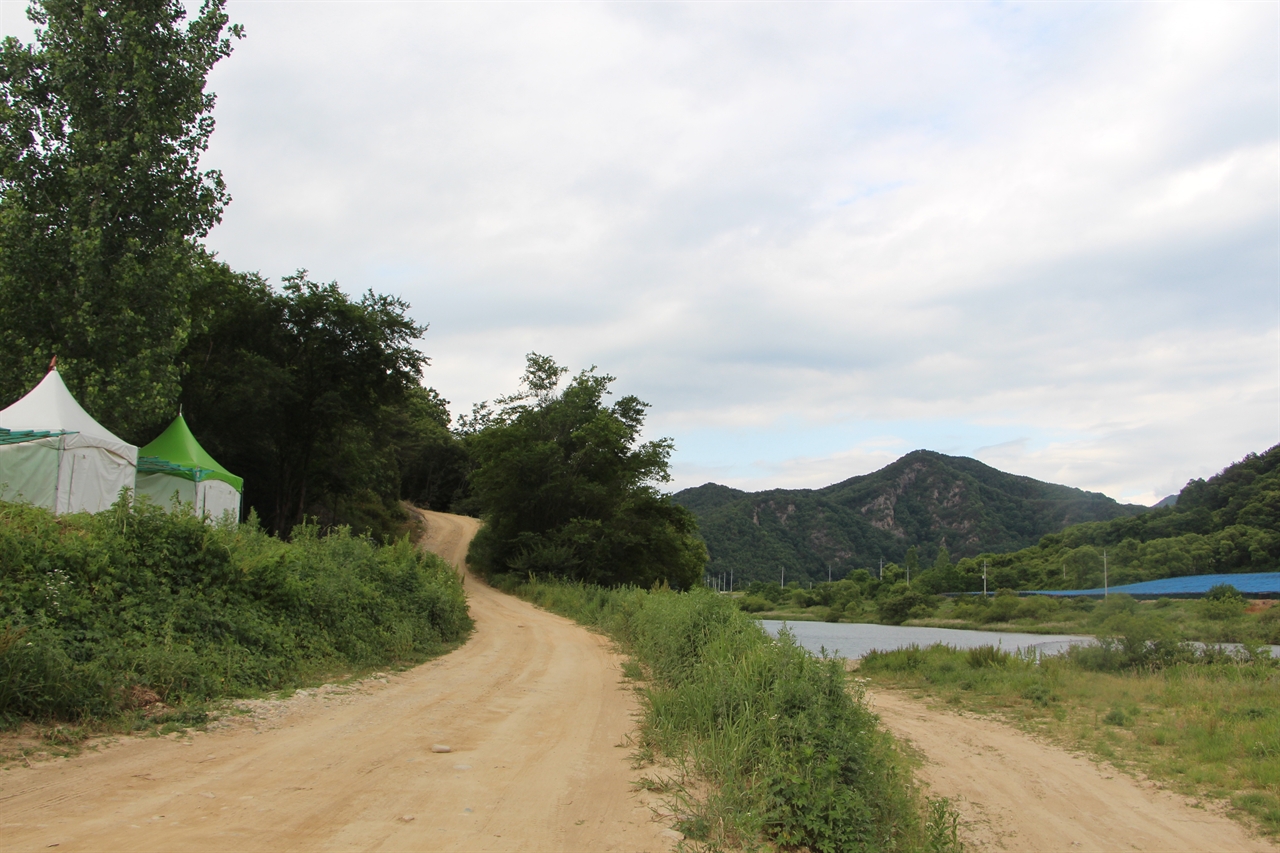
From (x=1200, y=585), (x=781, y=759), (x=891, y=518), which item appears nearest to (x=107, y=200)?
(x=781, y=759)

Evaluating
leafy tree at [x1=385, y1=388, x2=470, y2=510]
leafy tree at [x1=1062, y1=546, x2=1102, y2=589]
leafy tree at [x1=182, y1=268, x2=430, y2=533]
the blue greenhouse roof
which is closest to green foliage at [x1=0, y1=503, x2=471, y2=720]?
leafy tree at [x1=182, y1=268, x2=430, y2=533]

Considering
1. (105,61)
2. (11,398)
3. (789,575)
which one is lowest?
(789,575)

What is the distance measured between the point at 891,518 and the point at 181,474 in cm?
10084

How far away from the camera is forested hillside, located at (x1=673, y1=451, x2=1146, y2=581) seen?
9244cm

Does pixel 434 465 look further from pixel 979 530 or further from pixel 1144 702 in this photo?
pixel 979 530

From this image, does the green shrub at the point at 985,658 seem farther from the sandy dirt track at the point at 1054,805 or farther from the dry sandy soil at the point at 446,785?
the dry sandy soil at the point at 446,785

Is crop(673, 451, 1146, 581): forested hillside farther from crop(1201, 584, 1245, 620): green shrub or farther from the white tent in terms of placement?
the white tent

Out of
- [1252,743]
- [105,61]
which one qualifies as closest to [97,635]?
[1252,743]

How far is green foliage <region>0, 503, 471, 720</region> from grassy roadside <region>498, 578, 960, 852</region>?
5.07 m

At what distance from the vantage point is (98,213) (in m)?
18.1

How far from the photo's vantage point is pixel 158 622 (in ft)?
29.7

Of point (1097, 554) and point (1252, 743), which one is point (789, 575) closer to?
point (1097, 554)

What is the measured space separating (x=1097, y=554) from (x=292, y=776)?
5945 cm

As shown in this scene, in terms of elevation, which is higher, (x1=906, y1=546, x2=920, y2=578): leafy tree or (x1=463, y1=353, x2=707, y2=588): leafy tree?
(x1=463, y1=353, x2=707, y2=588): leafy tree
